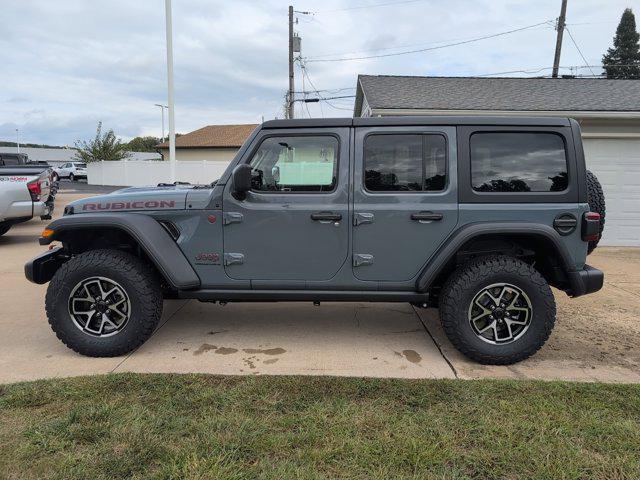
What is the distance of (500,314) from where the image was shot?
3.71 m

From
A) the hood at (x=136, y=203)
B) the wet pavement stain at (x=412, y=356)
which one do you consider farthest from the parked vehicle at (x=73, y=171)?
the wet pavement stain at (x=412, y=356)

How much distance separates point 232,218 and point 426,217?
1.52 metres

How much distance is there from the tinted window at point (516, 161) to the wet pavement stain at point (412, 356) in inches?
57.1

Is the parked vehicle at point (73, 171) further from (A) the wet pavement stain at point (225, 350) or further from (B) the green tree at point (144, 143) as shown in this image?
(B) the green tree at point (144, 143)

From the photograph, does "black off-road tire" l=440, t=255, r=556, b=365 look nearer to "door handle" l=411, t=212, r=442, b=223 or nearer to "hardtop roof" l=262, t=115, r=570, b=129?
"door handle" l=411, t=212, r=442, b=223

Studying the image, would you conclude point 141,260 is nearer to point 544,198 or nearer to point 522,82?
point 544,198

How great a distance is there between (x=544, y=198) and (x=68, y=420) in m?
3.60

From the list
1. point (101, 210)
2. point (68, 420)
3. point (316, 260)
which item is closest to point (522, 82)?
point (316, 260)

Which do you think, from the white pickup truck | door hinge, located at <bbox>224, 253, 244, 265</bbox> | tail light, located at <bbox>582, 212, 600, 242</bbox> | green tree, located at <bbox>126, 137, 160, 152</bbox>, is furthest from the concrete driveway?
green tree, located at <bbox>126, 137, 160, 152</bbox>

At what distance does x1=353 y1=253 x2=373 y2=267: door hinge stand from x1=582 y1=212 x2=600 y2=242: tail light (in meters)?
1.64

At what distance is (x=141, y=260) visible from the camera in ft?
13.0

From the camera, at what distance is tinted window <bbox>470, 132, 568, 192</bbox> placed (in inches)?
145

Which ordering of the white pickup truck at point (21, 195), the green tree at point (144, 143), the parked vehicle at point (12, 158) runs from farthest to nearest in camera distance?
the green tree at point (144, 143) → the parked vehicle at point (12, 158) → the white pickup truck at point (21, 195)

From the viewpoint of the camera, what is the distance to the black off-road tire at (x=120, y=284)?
371 cm
